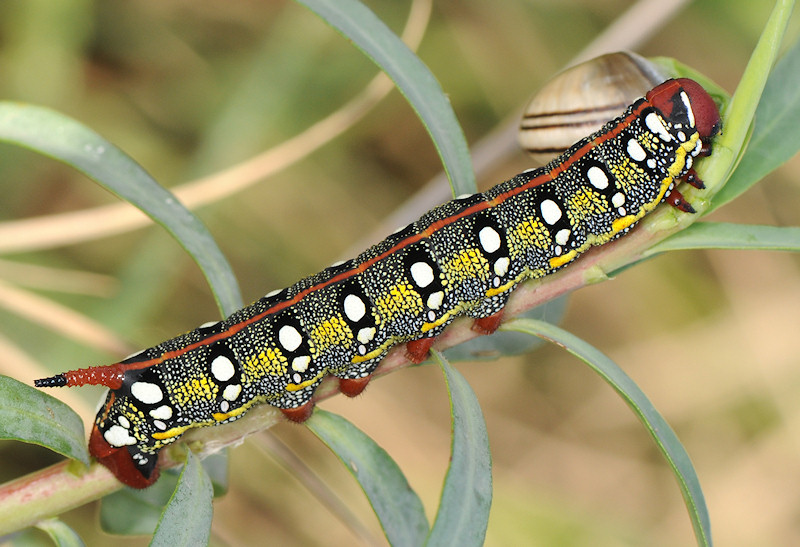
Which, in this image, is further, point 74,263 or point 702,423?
point 702,423

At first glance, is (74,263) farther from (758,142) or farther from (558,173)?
(758,142)

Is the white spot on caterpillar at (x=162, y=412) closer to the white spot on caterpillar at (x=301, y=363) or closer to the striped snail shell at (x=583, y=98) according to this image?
the white spot on caterpillar at (x=301, y=363)

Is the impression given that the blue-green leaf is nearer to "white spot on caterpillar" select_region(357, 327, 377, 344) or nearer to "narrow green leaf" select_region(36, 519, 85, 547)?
"white spot on caterpillar" select_region(357, 327, 377, 344)

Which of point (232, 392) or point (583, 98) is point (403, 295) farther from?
point (583, 98)

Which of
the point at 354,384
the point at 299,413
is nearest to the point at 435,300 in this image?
the point at 354,384

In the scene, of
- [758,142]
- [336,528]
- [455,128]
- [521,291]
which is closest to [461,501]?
[521,291]
